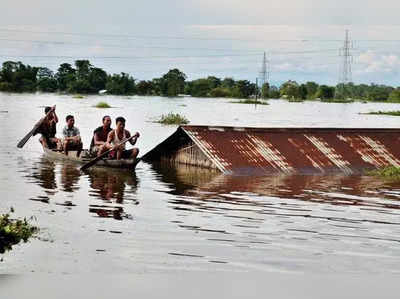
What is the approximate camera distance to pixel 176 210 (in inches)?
585

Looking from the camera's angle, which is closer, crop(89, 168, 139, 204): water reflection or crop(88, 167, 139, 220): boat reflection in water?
crop(88, 167, 139, 220): boat reflection in water

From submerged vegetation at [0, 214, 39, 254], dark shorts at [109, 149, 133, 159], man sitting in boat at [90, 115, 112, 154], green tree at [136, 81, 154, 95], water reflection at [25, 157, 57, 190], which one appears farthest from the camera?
green tree at [136, 81, 154, 95]

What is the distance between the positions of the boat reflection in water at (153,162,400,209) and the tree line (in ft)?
406

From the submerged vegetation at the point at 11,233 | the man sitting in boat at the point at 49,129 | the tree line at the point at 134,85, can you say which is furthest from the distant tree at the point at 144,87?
the submerged vegetation at the point at 11,233

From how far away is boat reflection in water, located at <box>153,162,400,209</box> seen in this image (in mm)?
17125

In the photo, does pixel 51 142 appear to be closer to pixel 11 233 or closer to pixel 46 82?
pixel 11 233

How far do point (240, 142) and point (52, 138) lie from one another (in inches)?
267

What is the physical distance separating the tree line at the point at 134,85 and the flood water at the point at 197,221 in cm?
12553

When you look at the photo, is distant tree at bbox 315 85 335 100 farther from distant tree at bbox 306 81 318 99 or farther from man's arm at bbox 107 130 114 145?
man's arm at bbox 107 130 114 145

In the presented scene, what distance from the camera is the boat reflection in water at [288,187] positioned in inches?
674

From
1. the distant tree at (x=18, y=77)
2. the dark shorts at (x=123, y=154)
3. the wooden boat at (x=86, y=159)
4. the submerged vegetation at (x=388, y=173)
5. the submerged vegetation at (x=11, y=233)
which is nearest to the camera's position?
the submerged vegetation at (x=11, y=233)

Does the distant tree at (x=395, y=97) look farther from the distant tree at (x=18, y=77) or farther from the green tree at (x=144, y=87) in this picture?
the distant tree at (x=18, y=77)

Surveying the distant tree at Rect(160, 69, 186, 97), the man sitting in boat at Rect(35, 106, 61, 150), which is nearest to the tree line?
the distant tree at Rect(160, 69, 186, 97)

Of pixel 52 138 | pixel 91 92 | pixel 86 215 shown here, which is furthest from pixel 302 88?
pixel 86 215
